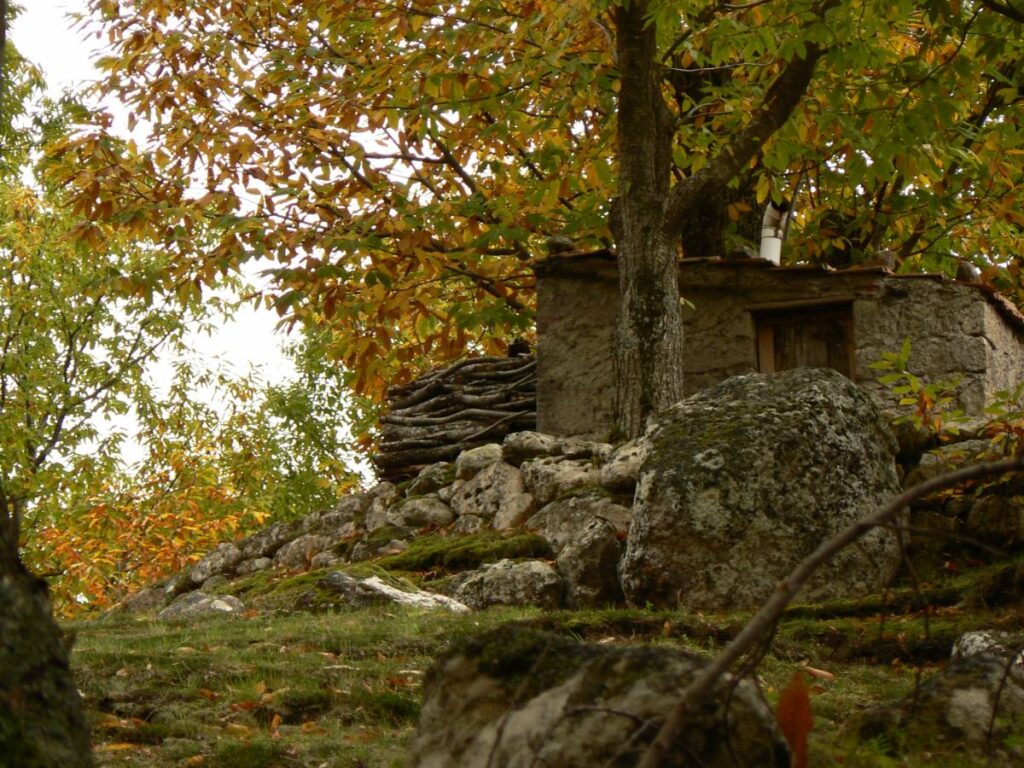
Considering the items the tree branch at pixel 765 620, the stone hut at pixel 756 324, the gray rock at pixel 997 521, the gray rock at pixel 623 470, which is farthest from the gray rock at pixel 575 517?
the tree branch at pixel 765 620

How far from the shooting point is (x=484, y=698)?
3246 mm

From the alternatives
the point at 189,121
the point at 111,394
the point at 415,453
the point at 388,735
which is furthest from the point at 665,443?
the point at 111,394

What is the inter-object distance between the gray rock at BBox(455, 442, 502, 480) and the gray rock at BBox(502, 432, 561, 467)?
22 cm

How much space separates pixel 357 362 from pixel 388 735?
9.46 m

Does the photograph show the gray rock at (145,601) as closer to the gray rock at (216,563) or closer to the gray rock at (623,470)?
the gray rock at (216,563)

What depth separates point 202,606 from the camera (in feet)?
33.9

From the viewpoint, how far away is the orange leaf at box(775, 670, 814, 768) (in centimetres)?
303

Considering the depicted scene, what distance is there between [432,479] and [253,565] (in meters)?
2.14

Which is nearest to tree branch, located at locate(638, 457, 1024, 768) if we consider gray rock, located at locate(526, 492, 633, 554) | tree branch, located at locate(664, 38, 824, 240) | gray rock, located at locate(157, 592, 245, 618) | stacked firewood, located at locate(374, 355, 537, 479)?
gray rock, located at locate(526, 492, 633, 554)

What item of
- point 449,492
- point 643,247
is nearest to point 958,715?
point 643,247

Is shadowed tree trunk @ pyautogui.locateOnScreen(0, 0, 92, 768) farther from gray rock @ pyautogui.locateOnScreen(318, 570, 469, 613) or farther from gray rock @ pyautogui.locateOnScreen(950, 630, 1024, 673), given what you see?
gray rock @ pyautogui.locateOnScreen(318, 570, 469, 613)

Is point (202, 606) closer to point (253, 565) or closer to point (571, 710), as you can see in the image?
point (253, 565)

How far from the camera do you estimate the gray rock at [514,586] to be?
9.03m

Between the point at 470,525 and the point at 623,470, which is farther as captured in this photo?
the point at 470,525
